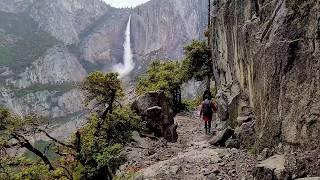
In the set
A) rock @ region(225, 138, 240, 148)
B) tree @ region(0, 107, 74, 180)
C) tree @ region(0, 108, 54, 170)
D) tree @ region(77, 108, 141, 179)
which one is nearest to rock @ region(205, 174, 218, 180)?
rock @ region(225, 138, 240, 148)

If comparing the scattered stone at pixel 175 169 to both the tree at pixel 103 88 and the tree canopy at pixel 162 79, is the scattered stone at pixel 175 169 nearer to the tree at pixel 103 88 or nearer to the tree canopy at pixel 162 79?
the tree at pixel 103 88

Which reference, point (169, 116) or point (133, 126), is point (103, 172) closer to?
point (133, 126)

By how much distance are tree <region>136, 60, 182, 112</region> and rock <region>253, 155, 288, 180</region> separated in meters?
38.8

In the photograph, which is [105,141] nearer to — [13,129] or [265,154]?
[13,129]

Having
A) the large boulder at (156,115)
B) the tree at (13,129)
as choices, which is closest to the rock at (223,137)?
the large boulder at (156,115)

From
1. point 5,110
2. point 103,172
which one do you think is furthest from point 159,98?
point 5,110

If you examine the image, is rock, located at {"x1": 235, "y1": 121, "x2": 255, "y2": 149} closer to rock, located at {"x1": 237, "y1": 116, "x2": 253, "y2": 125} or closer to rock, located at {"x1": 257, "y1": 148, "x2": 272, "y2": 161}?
rock, located at {"x1": 237, "y1": 116, "x2": 253, "y2": 125}

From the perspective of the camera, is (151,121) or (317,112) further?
(151,121)

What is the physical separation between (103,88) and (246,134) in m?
9.41

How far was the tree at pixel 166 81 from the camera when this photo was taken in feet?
176

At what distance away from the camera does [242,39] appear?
23.0 m

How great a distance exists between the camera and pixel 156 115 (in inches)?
1121

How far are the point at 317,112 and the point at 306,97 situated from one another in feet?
2.49

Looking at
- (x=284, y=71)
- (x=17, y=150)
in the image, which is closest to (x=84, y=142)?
(x=17, y=150)
